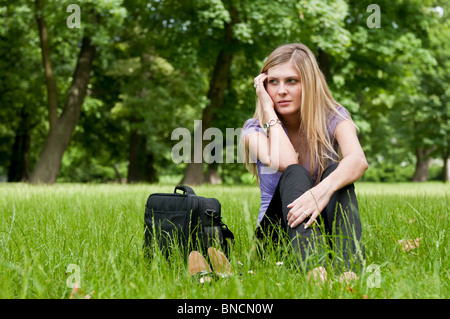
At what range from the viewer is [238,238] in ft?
10.9

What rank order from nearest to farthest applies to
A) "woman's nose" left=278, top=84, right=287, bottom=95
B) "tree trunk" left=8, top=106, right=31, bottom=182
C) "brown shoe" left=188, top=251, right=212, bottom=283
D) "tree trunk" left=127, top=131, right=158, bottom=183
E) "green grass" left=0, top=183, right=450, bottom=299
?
"green grass" left=0, top=183, right=450, bottom=299 < "brown shoe" left=188, top=251, right=212, bottom=283 < "woman's nose" left=278, top=84, right=287, bottom=95 < "tree trunk" left=127, top=131, right=158, bottom=183 < "tree trunk" left=8, top=106, right=31, bottom=182

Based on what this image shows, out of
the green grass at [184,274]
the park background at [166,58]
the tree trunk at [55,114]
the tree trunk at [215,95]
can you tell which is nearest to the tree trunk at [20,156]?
the park background at [166,58]

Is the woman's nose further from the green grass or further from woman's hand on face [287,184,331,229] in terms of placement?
the green grass

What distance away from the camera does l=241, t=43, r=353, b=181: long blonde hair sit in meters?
3.11

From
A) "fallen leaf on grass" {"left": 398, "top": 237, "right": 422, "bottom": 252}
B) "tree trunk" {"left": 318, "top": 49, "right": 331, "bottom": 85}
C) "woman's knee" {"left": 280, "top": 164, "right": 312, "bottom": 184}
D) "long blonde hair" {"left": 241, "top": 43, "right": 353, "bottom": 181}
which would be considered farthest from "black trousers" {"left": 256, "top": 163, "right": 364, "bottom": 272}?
"tree trunk" {"left": 318, "top": 49, "right": 331, "bottom": 85}

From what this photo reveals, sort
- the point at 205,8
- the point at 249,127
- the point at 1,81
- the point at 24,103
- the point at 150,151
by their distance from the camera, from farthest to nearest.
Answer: the point at 150,151
the point at 24,103
the point at 1,81
the point at 205,8
the point at 249,127

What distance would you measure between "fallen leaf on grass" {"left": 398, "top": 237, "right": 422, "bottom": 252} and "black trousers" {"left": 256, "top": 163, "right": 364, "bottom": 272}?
36 cm

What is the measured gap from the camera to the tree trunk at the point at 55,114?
40.3ft

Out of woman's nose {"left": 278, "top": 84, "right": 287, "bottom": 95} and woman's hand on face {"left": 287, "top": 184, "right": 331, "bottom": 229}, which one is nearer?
woman's hand on face {"left": 287, "top": 184, "right": 331, "bottom": 229}

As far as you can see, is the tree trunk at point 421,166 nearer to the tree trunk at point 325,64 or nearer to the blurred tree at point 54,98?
the tree trunk at point 325,64
